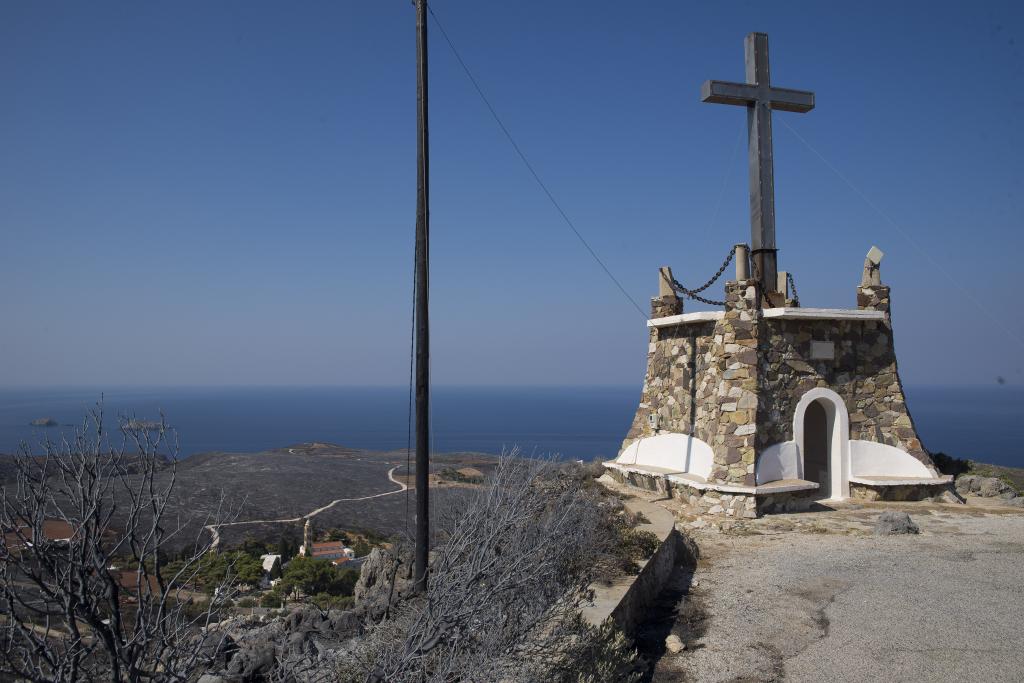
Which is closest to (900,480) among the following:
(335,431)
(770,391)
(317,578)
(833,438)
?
(833,438)

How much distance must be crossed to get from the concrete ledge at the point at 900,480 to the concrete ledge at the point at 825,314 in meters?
2.53

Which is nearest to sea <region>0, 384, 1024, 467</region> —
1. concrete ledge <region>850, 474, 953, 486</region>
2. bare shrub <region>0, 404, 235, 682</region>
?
bare shrub <region>0, 404, 235, 682</region>

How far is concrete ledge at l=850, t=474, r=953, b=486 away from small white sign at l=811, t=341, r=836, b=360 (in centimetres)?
194

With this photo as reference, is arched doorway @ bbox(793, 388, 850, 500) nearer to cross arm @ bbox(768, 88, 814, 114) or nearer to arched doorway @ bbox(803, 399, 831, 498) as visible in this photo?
arched doorway @ bbox(803, 399, 831, 498)

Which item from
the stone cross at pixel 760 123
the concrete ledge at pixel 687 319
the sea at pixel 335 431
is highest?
the stone cross at pixel 760 123

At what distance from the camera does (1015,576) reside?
6.91m

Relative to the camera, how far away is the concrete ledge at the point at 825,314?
10.5 m

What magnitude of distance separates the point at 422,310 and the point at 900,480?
857cm

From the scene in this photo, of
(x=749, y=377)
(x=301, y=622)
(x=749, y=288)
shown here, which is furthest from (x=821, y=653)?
(x=749, y=288)

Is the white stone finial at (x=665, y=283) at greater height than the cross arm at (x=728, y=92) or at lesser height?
lesser

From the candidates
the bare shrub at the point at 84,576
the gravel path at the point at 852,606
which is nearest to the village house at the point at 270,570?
the gravel path at the point at 852,606

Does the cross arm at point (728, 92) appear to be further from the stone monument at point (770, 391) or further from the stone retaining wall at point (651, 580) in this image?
the stone retaining wall at point (651, 580)

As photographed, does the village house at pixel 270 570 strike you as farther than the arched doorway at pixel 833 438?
No

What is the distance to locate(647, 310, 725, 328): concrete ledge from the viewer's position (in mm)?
11164
